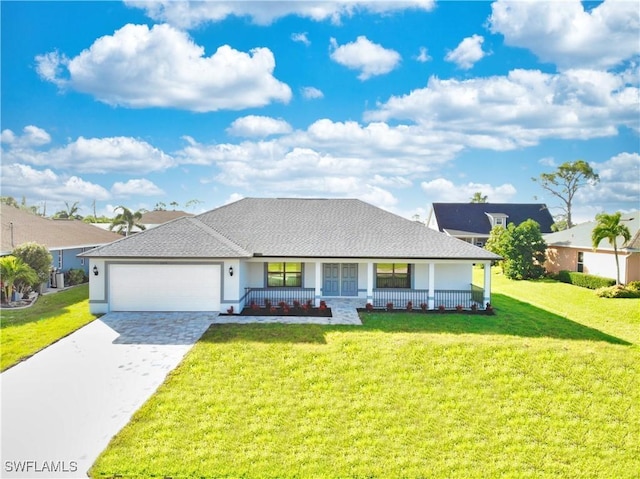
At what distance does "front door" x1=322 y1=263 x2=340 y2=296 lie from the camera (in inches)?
802

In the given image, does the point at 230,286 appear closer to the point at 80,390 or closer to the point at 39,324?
the point at 39,324

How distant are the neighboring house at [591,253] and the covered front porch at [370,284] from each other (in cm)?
1295

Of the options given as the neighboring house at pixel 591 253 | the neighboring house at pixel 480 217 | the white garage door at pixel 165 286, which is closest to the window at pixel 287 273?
the white garage door at pixel 165 286

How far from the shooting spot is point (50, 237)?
80.5 feet

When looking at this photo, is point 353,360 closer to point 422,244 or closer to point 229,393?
point 229,393

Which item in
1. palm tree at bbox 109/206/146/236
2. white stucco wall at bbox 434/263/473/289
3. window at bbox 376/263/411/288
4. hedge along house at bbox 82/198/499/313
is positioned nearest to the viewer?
hedge along house at bbox 82/198/499/313

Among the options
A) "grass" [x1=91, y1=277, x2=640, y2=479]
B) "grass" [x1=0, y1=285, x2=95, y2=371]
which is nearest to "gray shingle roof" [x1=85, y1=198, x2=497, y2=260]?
"grass" [x1=0, y1=285, x2=95, y2=371]

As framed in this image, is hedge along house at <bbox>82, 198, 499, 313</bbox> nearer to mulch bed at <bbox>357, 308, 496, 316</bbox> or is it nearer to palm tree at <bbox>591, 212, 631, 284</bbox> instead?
mulch bed at <bbox>357, 308, 496, 316</bbox>

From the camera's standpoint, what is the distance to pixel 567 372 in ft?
36.3

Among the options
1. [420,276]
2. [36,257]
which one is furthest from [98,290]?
[420,276]

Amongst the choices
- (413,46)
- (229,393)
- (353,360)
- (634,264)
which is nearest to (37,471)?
(229,393)

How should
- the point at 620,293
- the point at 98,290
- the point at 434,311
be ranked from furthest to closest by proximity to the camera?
the point at 620,293 → the point at 434,311 → the point at 98,290

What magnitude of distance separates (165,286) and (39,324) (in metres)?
4.74

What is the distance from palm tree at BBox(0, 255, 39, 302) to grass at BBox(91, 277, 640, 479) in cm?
1143
